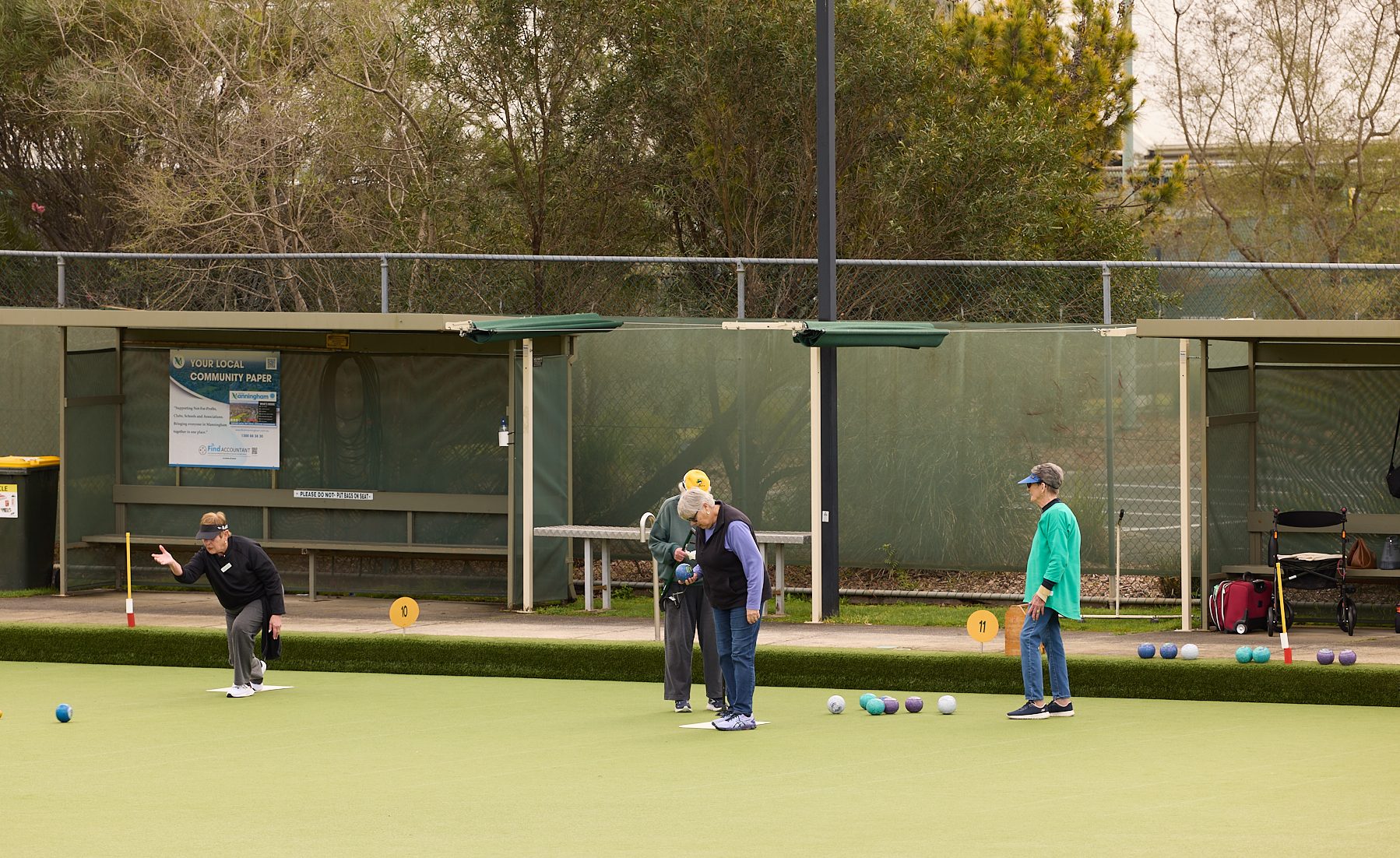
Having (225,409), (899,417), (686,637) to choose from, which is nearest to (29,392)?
(225,409)

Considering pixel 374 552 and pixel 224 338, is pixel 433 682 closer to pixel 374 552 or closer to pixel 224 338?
pixel 374 552

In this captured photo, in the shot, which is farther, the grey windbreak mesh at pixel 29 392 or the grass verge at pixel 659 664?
the grey windbreak mesh at pixel 29 392

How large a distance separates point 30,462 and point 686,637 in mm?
8222

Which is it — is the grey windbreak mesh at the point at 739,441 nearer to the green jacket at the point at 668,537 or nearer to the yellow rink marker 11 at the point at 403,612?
the yellow rink marker 11 at the point at 403,612

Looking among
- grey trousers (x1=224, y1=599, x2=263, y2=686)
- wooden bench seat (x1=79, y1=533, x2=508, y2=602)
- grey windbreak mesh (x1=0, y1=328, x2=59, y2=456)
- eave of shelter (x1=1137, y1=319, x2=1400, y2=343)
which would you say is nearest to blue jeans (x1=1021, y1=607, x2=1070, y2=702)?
eave of shelter (x1=1137, y1=319, x2=1400, y2=343)

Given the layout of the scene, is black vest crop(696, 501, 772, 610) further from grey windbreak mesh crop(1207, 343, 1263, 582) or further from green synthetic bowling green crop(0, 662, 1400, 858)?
grey windbreak mesh crop(1207, 343, 1263, 582)

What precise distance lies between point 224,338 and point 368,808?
953 cm

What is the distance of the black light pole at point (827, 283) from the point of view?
1403 centimetres

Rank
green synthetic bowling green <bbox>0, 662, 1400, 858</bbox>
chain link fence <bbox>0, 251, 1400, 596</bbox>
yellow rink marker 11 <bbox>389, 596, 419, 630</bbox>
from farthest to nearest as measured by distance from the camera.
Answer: chain link fence <bbox>0, 251, 1400, 596</bbox>
yellow rink marker 11 <bbox>389, 596, 419, 630</bbox>
green synthetic bowling green <bbox>0, 662, 1400, 858</bbox>

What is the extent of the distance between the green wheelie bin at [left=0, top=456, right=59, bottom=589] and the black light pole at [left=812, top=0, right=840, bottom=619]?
293 inches

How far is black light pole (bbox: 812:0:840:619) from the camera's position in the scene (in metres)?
14.0

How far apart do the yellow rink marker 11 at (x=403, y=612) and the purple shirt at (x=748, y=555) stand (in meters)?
3.48

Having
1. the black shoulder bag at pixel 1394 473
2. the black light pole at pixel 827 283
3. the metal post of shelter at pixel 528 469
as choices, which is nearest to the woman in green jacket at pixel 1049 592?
the black light pole at pixel 827 283

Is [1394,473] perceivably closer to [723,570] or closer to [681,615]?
[681,615]
